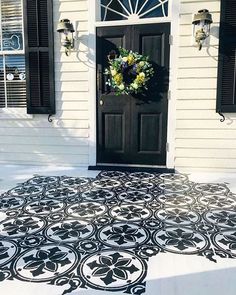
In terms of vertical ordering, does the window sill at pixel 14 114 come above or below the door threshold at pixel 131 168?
above

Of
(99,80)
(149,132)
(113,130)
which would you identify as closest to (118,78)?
(99,80)

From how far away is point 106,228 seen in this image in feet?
7.52

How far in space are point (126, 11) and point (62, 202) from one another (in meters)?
2.55

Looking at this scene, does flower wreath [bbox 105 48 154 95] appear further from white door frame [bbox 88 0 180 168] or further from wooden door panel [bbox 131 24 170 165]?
white door frame [bbox 88 0 180 168]

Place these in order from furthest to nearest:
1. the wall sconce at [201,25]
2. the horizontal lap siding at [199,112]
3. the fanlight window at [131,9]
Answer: the fanlight window at [131,9] < the horizontal lap siding at [199,112] < the wall sconce at [201,25]

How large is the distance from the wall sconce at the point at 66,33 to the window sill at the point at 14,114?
103 centimetres

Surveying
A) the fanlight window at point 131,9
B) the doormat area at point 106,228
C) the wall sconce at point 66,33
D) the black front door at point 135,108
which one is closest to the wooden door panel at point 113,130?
the black front door at point 135,108

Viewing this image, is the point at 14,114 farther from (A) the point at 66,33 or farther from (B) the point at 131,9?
(B) the point at 131,9

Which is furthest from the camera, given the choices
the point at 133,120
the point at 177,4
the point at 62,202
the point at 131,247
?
the point at 133,120

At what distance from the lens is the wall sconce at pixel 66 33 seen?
369 cm

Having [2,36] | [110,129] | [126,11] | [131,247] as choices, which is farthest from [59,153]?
[131,247]

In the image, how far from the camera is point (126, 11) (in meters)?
3.79

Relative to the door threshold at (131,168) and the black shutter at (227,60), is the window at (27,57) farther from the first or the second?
the black shutter at (227,60)

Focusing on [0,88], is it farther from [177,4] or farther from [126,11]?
[177,4]
